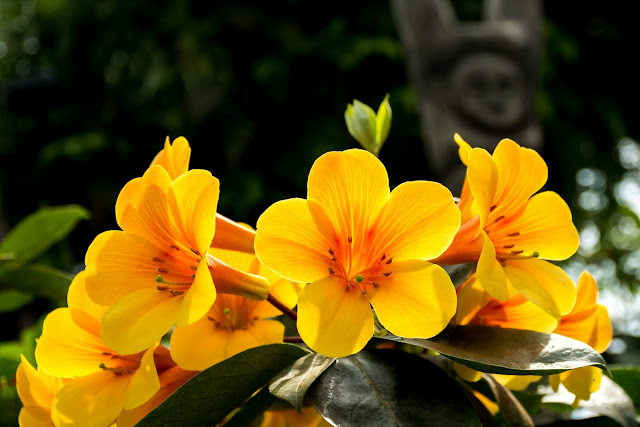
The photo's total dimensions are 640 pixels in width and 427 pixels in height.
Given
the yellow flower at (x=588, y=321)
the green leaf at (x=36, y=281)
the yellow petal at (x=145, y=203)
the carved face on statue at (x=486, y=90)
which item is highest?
the yellow petal at (x=145, y=203)

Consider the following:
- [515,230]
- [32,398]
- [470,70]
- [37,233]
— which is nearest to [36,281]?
[37,233]

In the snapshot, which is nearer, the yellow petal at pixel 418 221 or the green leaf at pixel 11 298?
the yellow petal at pixel 418 221

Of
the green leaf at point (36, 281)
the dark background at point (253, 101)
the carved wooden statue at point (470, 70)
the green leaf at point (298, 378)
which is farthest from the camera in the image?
the dark background at point (253, 101)

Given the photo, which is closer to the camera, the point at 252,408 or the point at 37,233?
the point at 252,408

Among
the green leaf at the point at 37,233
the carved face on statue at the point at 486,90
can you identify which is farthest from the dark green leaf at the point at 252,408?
the carved face on statue at the point at 486,90

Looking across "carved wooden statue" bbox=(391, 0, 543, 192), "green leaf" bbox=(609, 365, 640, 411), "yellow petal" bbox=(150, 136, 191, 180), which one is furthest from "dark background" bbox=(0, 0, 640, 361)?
"yellow petal" bbox=(150, 136, 191, 180)

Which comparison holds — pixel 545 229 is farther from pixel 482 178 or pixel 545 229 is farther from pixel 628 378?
pixel 628 378

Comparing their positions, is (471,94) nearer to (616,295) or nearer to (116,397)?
(116,397)

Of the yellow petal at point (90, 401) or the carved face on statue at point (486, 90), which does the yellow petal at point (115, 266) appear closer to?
the yellow petal at point (90, 401)
